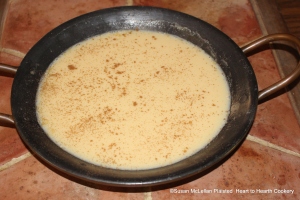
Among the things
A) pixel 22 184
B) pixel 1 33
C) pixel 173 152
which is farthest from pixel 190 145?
pixel 1 33

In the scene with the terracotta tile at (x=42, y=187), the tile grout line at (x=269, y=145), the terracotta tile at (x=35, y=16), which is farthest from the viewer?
the terracotta tile at (x=35, y=16)

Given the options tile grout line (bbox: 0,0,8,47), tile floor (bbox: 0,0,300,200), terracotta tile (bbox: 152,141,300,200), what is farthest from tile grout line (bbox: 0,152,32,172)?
tile grout line (bbox: 0,0,8,47)

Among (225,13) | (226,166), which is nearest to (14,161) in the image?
(226,166)

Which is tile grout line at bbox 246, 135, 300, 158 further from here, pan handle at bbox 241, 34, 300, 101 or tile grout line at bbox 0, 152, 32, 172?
tile grout line at bbox 0, 152, 32, 172

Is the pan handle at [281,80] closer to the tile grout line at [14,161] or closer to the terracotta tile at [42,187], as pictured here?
the terracotta tile at [42,187]

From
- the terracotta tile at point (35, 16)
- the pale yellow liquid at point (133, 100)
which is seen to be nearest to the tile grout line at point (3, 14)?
the terracotta tile at point (35, 16)
